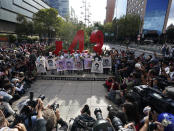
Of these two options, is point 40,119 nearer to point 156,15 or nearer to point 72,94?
point 72,94

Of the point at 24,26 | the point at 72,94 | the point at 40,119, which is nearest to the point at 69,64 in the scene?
the point at 72,94

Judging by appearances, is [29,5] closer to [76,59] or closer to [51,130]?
[76,59]

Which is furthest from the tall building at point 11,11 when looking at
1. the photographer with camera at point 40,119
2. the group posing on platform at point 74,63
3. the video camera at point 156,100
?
the video camera at point 156,100

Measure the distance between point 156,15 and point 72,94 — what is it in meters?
42.3

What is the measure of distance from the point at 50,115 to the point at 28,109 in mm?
561

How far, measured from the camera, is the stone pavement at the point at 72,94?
477cm

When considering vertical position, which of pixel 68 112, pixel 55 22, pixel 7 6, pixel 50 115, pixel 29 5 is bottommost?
pixel 68 112

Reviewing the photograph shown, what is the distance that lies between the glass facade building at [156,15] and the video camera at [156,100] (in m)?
41.6

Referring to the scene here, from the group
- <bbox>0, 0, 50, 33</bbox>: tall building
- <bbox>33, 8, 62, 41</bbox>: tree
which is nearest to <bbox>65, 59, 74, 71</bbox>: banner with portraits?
<bbox>33, 8, 62, 41</bbox>: tree

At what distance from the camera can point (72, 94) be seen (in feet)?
19.7

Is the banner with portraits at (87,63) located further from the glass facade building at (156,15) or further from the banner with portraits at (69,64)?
the glass facade building at (156,15)

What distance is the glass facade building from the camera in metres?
34.9

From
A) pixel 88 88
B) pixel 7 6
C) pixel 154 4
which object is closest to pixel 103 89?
pixel 88 88

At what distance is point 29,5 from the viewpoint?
164 ft
